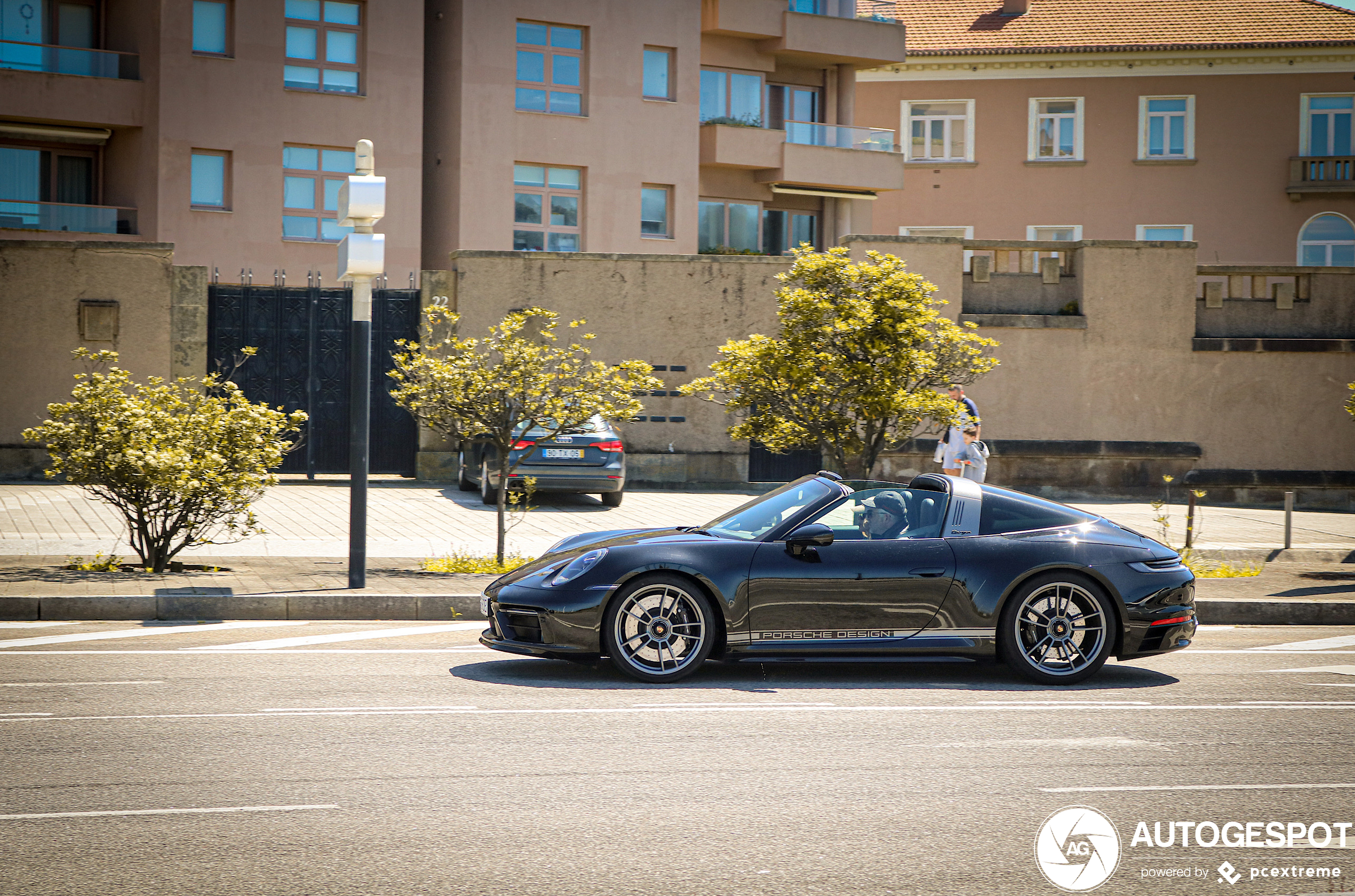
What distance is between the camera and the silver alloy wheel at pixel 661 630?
803 centimetres

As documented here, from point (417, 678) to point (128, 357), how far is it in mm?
14219

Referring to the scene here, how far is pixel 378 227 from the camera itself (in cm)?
3169

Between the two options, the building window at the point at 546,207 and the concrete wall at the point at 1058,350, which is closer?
the concrete wall at the point at 1058,350

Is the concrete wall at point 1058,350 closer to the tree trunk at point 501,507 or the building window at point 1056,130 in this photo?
the tree trunk at point 501,507

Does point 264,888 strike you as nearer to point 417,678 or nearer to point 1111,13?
point 417,678

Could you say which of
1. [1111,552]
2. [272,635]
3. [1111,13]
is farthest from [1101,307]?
[1111,13]

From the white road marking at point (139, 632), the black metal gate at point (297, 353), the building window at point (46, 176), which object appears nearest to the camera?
the white road marking at point (139, 632)

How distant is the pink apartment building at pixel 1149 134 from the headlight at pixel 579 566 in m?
32.3

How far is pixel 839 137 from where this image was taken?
120 feet

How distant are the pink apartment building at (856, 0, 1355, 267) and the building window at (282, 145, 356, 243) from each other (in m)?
16.4

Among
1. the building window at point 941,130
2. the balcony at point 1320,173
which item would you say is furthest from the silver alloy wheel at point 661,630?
the balcony at point 1320,173

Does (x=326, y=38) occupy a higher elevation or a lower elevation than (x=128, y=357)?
higher

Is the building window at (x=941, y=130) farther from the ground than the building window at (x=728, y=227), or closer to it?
farther from the ground

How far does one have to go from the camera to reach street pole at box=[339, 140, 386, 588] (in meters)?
11.2
